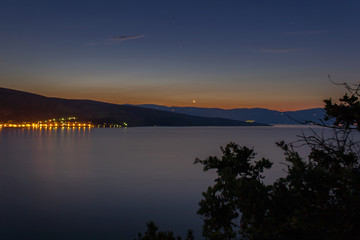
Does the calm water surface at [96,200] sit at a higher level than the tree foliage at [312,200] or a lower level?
lower

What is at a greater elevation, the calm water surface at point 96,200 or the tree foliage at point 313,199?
the tree foliage at point 313,199

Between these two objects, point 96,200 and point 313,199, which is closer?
point 313,199

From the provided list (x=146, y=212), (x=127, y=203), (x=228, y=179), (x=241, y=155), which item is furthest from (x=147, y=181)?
(x=228, y=179)

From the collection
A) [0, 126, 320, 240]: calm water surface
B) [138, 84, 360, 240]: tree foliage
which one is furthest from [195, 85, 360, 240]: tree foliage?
[0, 126, 320, 240]: calm water surface

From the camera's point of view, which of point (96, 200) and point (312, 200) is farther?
point (96, 200)

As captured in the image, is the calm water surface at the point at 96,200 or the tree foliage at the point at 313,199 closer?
the tree foliage at the point at 313,199

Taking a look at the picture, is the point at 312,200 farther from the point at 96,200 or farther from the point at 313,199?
the point at 96,200

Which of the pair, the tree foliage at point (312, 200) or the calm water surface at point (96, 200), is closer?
the tree foliage at point (312, 200)

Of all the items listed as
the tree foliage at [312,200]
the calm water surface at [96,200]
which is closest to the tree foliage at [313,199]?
the tree foliage at [312,200]

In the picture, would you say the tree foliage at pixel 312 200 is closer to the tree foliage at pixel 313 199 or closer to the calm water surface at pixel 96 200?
the tree foliage at pixel 313 199

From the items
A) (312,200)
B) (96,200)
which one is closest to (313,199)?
(312,200)

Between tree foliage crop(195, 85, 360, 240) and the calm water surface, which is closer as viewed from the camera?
tree foliage crop(195, 85, 360, 240)

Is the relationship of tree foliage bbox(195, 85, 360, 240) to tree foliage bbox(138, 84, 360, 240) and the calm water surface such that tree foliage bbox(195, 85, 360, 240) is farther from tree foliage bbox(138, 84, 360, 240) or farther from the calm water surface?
the calm water surface

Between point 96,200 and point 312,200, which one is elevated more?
point 312,200
